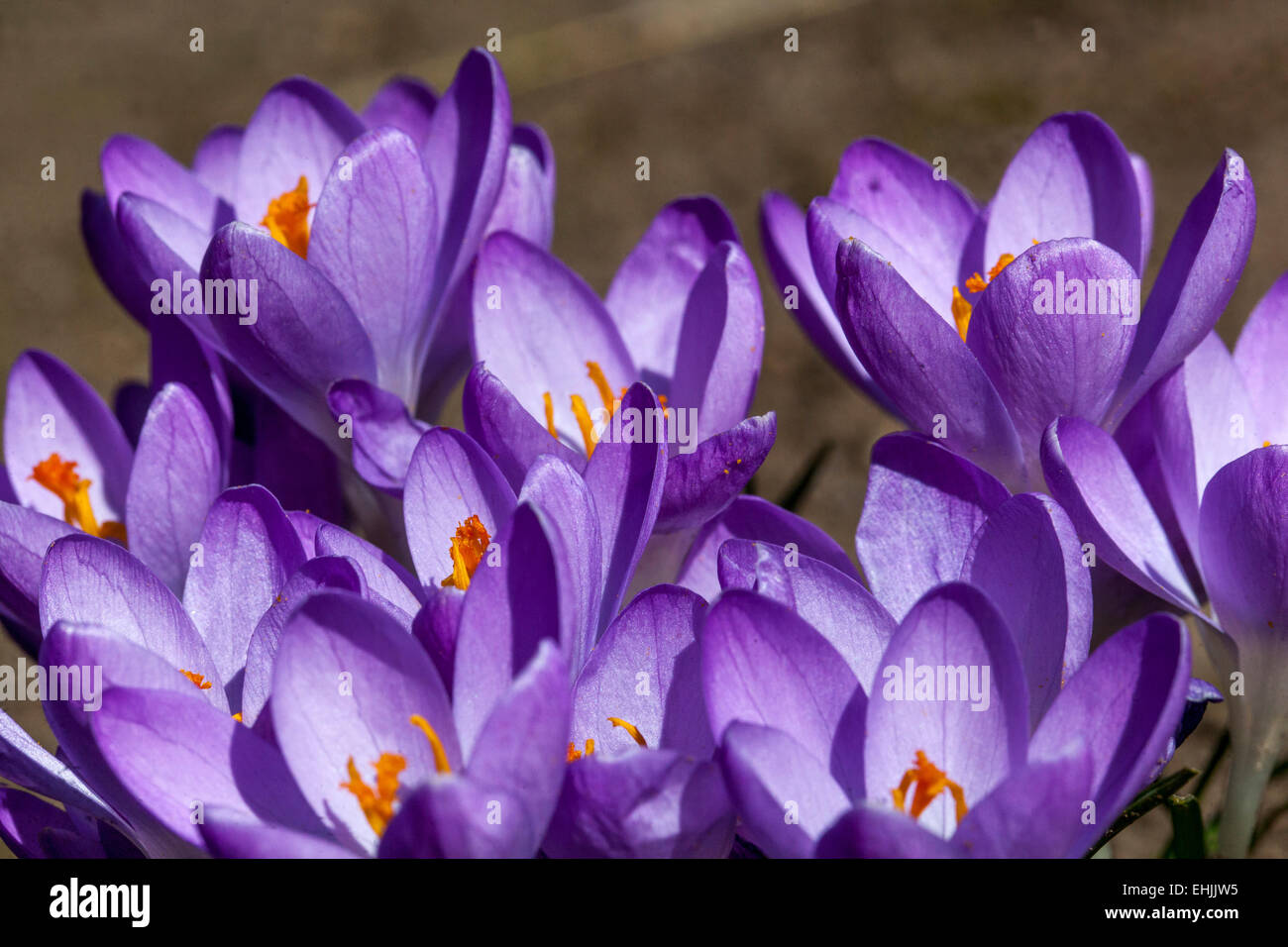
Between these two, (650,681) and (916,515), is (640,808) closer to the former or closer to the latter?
(650,681)

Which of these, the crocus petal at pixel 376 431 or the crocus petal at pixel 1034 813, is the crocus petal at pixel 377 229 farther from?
the crocus petal at pixel 1034 813

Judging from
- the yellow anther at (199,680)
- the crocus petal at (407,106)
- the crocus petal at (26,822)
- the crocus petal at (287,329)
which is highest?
the crocus petal at (407,106)

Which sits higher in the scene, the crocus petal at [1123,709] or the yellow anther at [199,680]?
the yellow anther at [199,680]

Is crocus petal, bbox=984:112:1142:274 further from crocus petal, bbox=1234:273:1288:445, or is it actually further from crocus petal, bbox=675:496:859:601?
crocus petal, bbox=675:496:859:601

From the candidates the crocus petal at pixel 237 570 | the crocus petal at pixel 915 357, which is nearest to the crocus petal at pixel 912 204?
the crocus petal at pixel 915 357

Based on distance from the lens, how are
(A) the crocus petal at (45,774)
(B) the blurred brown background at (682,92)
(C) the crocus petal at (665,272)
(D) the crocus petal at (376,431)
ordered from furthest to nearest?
(B) the blurred brown background at (682,92)
(C) the crocus petal at (665,272)
(D) the crocus petal at (376,431)
(A) the crocus petal at (45,774)

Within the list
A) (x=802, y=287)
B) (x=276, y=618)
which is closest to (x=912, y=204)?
(x=802, y=287)

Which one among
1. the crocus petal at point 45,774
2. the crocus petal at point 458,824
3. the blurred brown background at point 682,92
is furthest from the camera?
the blurred brown background at point 682,92
